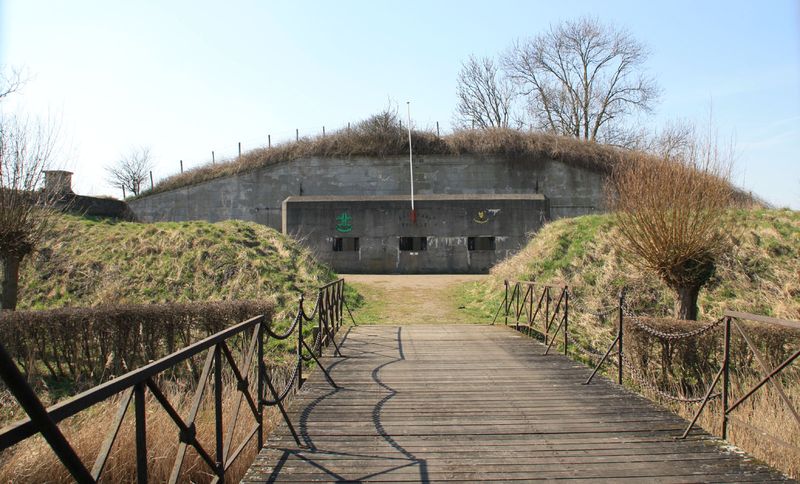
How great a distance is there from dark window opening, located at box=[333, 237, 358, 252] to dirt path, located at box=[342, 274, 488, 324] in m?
1.35

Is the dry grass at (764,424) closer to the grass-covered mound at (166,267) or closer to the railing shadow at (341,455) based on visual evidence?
the railing shadow at (341,455)

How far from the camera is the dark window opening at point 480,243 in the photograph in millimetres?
20094

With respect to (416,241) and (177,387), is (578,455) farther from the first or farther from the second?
(416,241)

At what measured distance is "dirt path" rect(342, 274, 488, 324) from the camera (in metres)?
12.7

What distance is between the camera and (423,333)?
34.0ft

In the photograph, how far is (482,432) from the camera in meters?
4.69

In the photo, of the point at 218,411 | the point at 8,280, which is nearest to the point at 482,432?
the point at 218,411

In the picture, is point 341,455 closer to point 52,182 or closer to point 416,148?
point 52,182

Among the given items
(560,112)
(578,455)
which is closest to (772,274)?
(578,455)

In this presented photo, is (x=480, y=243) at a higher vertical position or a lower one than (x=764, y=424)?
higher

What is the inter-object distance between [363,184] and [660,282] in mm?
16463

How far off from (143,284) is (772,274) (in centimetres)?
1477

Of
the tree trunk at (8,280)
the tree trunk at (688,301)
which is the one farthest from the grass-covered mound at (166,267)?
the tree trunk at (688,301)

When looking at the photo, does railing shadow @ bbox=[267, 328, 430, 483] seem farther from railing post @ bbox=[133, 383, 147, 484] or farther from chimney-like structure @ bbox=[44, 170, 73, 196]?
chimney-like structure @ bbox=[44, 170, 73, 196]
